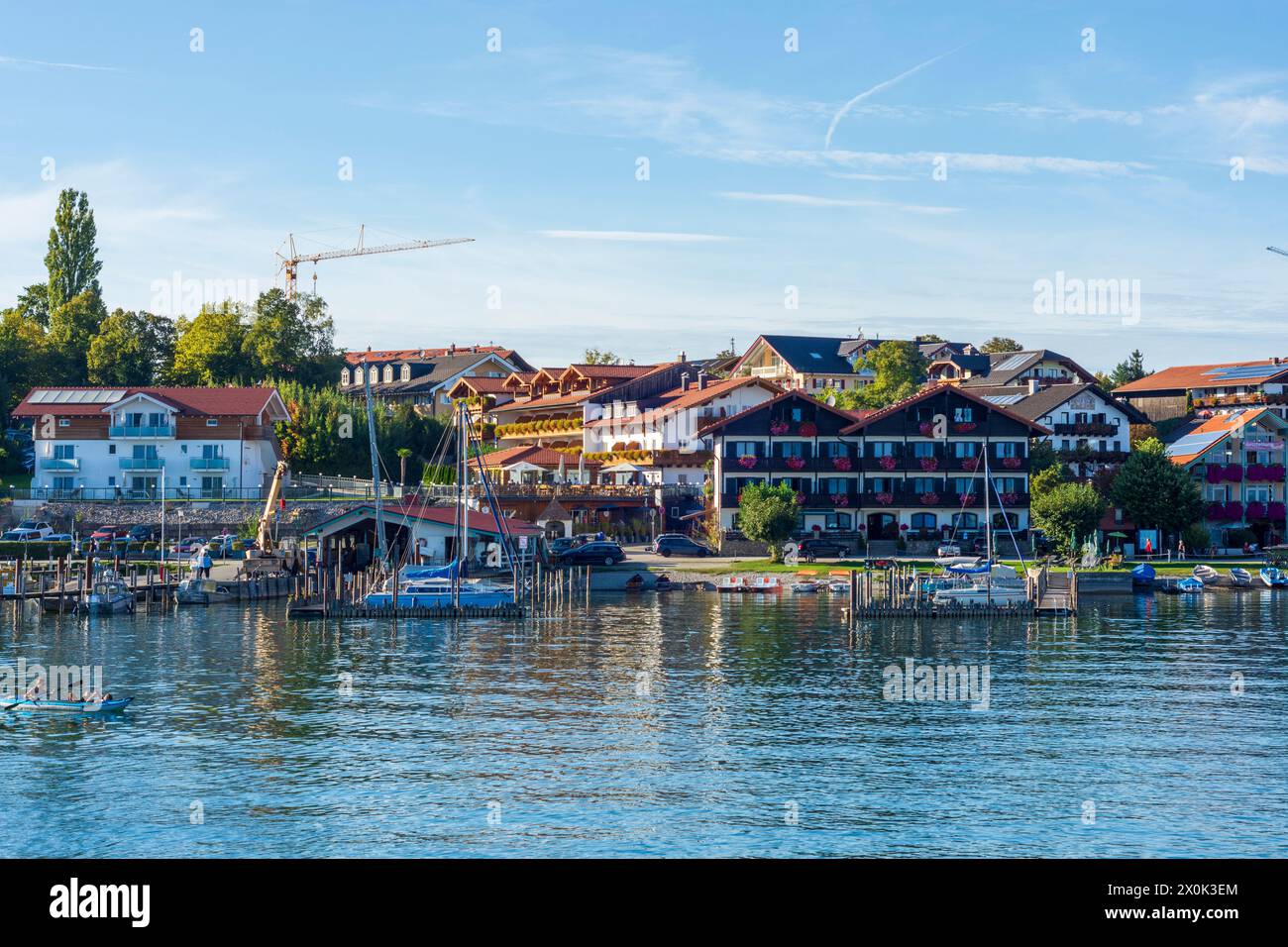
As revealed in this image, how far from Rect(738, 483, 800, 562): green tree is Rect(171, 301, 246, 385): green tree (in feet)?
217

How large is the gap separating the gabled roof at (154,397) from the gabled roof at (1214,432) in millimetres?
77816

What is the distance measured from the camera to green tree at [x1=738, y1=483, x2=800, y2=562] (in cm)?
10562

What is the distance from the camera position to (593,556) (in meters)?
101

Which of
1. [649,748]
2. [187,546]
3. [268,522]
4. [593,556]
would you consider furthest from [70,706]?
[187,546]

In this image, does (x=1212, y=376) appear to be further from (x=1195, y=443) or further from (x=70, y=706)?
(x=70, y=706)

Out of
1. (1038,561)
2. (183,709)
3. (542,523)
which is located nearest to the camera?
(183,709)

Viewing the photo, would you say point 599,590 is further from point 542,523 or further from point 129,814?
point 129,814

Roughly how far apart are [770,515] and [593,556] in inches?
537

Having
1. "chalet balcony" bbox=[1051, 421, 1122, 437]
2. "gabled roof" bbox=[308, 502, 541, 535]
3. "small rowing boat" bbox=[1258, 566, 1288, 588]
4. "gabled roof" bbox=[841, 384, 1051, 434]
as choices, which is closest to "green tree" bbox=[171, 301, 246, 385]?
"gabled roof" bbox=[308, 502, 541, 535]

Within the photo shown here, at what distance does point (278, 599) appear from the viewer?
91312mm

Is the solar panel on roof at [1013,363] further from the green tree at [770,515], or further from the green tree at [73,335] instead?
the green tree at [73,335]
